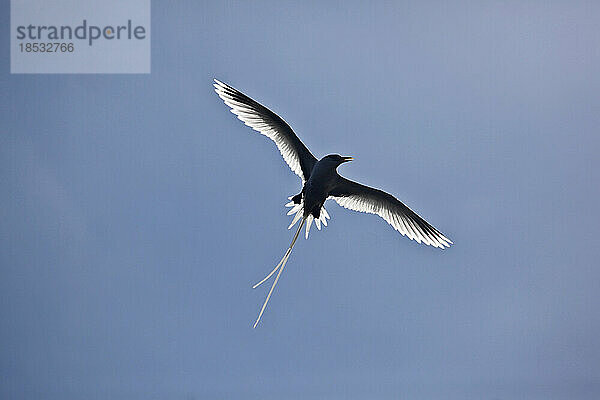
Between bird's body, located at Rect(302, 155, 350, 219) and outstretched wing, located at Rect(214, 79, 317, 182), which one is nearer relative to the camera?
bird's body, located at Rect(302, 155, 350, 219)

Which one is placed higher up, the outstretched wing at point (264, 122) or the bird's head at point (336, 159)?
the outstretched wing at point (264, 122)

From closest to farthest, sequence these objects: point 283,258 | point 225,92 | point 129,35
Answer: point 283,258 < point 225,92 < point 129,35

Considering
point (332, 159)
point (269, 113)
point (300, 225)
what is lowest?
point (300, 225)

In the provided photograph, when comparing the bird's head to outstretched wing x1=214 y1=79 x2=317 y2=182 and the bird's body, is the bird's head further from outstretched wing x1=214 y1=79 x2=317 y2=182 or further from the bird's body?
outstretched wing x1=214 y1=79 x2=317 y2=182

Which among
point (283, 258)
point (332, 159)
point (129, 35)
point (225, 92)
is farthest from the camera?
point (129, 35)

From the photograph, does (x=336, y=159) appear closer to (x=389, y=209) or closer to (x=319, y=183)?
(x=319, y=183)

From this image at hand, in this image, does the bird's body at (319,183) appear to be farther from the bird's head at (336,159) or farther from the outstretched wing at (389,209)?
the outstretched wing at (389,209)

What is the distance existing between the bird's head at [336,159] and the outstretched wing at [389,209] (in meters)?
0.25

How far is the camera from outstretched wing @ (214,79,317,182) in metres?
3.71

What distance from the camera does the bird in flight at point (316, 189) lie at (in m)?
3.52

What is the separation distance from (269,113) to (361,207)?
0.77 metres

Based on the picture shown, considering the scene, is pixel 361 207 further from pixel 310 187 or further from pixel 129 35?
pixel 129 35

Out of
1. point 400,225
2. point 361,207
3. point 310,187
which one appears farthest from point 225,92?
point 400,225

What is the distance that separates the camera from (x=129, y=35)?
531 centimetres
